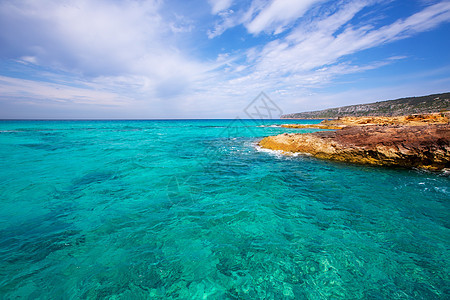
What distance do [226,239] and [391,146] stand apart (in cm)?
1208

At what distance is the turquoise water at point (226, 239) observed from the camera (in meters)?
3.12

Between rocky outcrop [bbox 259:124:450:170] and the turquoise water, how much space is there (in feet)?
7.08

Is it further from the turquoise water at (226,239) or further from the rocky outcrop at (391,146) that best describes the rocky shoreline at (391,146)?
the turquoise water at (226,239)

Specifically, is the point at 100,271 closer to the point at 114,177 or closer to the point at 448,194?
the point at 114,177

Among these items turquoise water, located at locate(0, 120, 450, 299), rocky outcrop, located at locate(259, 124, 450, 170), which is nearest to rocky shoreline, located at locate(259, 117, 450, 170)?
rocky outcrop, located at locate(259, 124, 450, 170)

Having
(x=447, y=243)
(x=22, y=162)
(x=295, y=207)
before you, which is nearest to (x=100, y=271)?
(x=295, y=207)

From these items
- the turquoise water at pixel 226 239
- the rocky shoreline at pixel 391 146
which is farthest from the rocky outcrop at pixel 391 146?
the turquoise water at pixel 226 239

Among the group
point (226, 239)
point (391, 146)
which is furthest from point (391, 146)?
point (226, 239)

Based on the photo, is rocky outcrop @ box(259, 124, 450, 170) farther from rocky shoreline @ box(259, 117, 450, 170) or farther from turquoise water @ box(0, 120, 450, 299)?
turquoise water @ box(0, 120, 450, 299)

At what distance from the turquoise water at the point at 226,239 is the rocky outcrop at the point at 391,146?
7.08ft

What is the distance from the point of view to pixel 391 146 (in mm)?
10445

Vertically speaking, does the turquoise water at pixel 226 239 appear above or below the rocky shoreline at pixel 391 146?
below

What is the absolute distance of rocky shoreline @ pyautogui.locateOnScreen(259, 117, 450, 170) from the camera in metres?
9.71

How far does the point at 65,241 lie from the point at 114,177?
514 centimetres
